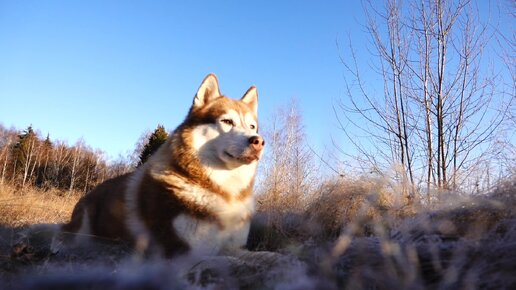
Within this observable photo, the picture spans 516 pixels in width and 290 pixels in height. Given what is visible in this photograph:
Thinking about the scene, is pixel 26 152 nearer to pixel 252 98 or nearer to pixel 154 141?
pixel 154 141

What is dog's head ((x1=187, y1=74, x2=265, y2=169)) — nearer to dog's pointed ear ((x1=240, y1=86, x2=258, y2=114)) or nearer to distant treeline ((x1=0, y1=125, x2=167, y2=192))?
dog's pointed ear ((x1=240, y1=86, x2=258, y2=114))

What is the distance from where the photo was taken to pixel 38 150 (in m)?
41.1

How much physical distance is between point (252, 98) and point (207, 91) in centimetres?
69

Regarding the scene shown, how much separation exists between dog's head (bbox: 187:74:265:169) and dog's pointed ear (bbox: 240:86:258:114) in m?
0.28

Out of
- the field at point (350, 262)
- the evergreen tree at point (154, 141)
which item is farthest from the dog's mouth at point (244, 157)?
the evergreen tree at point (154, 141)

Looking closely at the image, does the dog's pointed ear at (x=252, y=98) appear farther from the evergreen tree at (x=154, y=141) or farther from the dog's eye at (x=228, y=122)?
the evergreen tree at (x=154, y=141)

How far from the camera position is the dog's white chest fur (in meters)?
3.00

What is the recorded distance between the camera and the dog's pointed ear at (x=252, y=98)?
15.2 ft

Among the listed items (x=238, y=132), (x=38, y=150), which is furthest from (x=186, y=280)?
(x=38, y=150)

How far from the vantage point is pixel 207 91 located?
4199 mm

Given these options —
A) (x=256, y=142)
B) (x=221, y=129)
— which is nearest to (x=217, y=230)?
(x=256, y=142)

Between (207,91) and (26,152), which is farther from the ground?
(26,152)

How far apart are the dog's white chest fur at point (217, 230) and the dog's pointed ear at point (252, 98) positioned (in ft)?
5.16

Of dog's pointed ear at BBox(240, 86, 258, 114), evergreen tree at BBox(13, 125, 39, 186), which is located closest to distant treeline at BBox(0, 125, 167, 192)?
evergreen tree at BBox(13, 125, 39, 186)
